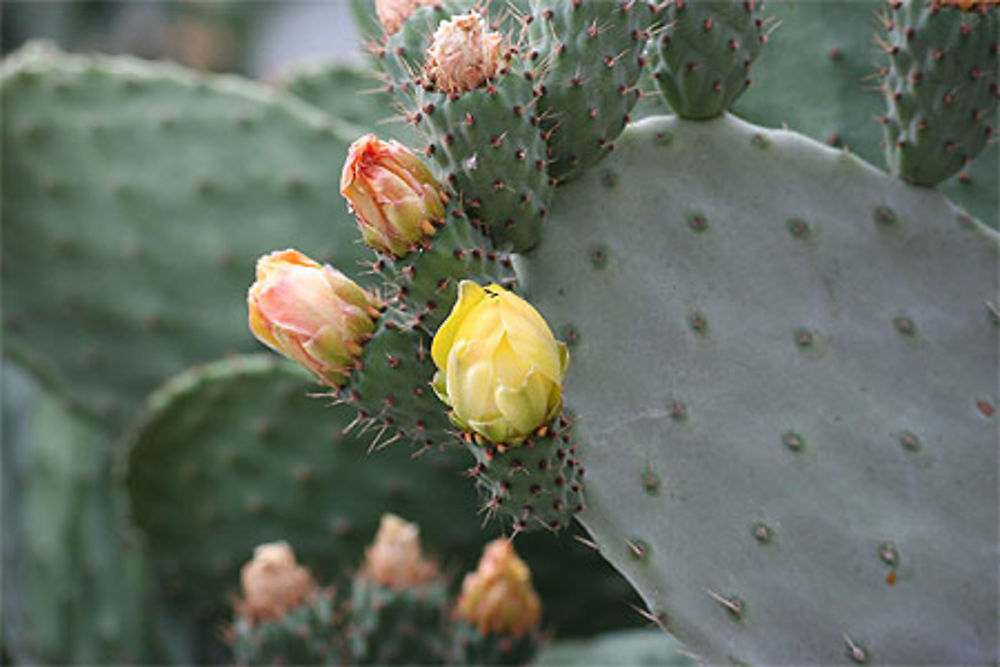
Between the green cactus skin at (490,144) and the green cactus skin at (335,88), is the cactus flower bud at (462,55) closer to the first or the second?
the green cactus skin at (490,144)

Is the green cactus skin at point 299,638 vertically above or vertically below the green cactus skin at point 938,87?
below

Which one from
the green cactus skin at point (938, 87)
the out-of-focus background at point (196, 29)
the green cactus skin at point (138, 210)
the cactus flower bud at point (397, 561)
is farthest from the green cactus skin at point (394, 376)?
the out-of-focus background at point (196, 29)

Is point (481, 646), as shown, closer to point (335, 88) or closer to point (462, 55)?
point (462, 55)

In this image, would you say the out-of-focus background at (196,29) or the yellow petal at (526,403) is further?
the out-of-focus background at (196,29)

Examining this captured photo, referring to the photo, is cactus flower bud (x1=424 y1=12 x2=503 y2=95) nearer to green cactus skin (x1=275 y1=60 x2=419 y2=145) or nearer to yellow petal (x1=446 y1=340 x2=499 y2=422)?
yellow petal (x1=446 y1=340 x2=499 y2=422)

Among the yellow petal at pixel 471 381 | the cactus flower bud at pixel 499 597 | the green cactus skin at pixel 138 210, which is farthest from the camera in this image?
the green cactus skin at pixel 138 210

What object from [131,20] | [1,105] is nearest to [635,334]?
[1,105]

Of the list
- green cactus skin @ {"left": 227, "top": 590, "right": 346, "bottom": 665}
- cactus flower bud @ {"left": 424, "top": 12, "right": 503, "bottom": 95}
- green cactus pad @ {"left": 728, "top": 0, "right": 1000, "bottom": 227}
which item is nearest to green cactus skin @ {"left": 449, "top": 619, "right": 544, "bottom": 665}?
green cactus skin @ {"left": 227, "top": 590, "right": 346, "bottom": 665}
